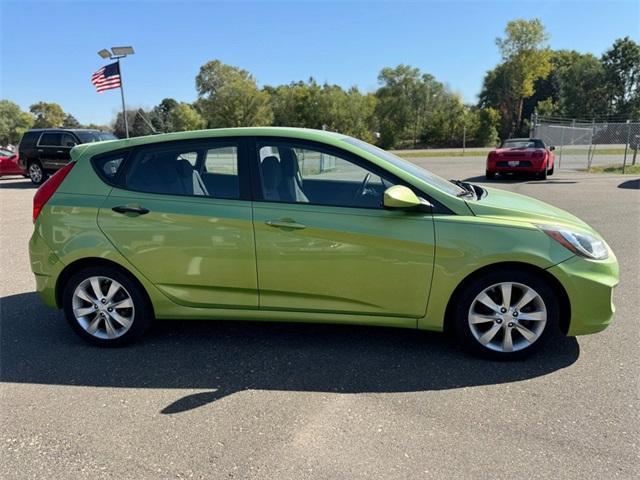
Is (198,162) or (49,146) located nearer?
(198,162)

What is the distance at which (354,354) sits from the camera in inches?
138

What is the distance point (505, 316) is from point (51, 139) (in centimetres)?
1723

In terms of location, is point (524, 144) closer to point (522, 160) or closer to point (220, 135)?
point (522, 160)

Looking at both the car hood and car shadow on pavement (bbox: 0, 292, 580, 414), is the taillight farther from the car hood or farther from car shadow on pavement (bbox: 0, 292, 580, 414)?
the car hood

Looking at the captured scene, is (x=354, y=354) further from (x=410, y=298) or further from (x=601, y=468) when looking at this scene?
(x=601, y=468)

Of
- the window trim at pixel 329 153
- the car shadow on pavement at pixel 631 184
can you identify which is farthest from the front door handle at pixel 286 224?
the car shadow on pavement at pixel 631 184

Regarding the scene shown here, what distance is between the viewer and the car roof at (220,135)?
11.5ft

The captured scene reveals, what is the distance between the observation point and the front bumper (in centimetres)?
314

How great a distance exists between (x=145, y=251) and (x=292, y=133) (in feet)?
4.58

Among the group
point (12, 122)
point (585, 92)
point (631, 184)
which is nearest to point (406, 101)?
point (585, 92)

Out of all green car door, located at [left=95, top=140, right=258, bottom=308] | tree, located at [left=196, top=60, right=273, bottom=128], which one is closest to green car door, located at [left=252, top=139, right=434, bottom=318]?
green car door, located at [left=95, top=140, right=258, bottom=308]

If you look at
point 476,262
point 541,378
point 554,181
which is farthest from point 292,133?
point 554,181

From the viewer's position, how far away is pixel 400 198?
3111 millimetres

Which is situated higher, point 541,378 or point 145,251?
point 145,251
